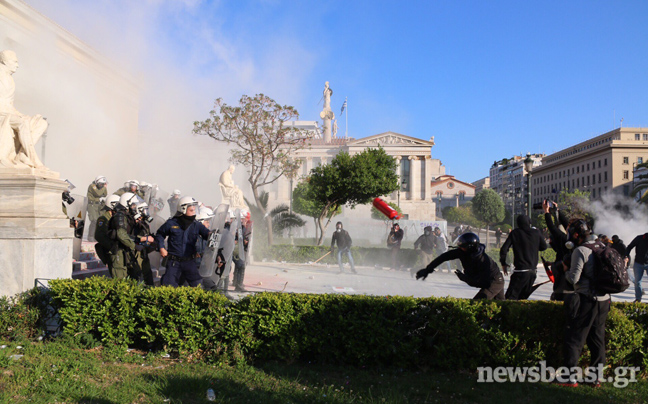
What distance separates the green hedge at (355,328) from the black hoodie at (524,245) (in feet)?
4.33

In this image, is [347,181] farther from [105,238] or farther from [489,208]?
[489,208]

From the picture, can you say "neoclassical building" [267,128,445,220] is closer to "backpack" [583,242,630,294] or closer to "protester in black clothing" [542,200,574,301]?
"protester in black clothing" [542,200,574,301]

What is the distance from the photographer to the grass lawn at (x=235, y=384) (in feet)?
10.8

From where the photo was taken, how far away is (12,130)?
18.4 feet

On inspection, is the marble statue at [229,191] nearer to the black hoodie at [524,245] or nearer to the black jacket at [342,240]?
the black jacket at [342,240]

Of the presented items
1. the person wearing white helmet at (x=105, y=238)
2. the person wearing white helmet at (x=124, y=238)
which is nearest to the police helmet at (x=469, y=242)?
the person wearing white helmet at (x=124, y=238)

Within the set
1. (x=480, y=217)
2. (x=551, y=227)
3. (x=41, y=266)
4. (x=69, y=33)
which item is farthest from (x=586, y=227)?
(x=480, y=217)

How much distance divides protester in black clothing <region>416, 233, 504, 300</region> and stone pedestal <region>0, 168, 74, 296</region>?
4.31 meters

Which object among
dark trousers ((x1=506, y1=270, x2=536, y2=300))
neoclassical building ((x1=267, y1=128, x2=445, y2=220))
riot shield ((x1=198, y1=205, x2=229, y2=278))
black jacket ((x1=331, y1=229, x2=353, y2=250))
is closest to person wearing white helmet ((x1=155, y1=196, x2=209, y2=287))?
riot shield ((x1=198, y1=205, x2=229, y2=278))

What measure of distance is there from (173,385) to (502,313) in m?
2.95

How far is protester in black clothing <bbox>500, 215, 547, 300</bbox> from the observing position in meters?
5.53

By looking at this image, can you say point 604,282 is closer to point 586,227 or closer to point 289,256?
point 586,227

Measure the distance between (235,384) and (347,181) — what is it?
19388 millimetres

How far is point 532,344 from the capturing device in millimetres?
4109
